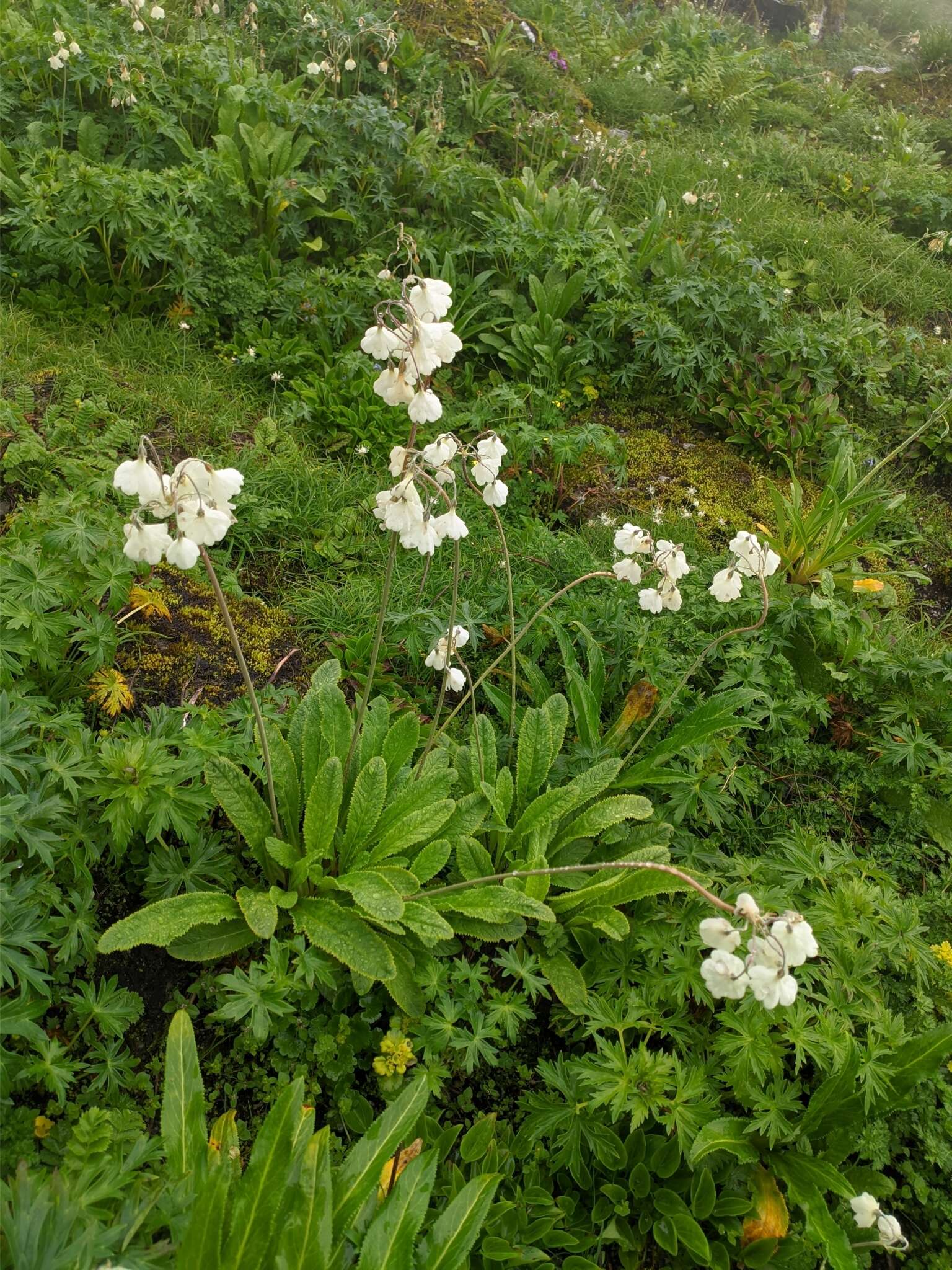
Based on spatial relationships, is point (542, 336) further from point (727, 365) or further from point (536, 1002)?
point (536, 1002)

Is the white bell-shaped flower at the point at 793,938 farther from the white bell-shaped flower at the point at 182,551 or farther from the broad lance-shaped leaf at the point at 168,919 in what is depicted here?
the broad lance-shaped leaf at the point at 168,919

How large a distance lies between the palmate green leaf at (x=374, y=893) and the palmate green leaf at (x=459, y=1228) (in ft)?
2.13

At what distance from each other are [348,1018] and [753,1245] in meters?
1.21

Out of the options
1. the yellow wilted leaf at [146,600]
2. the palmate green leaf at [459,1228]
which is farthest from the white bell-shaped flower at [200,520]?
the palmate green leaf at [459,1228]

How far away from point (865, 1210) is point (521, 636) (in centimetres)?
186

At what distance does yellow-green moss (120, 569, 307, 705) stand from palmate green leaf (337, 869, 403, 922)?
94cm

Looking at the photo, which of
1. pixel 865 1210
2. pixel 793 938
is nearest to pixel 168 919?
pixel 793 938

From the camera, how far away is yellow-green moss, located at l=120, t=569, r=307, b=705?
3.02 meters

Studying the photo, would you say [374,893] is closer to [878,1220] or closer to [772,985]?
[772,985]

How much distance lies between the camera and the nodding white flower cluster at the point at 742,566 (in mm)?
2688

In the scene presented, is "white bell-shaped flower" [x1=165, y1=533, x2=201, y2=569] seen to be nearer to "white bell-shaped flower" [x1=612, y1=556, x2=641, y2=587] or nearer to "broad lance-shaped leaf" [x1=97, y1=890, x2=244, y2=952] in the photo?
"broad lance-shaped leaf" [x1=97, y1=890, x2=244, y2=952]

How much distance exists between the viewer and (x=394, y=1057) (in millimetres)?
2260

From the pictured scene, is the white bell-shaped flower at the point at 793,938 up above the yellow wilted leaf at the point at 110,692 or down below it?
above

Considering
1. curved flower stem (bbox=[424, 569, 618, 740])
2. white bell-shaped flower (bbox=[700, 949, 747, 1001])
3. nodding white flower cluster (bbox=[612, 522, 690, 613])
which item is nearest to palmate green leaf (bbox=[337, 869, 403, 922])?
curved flower stem (bbox=[424, 569, 618, 740])
